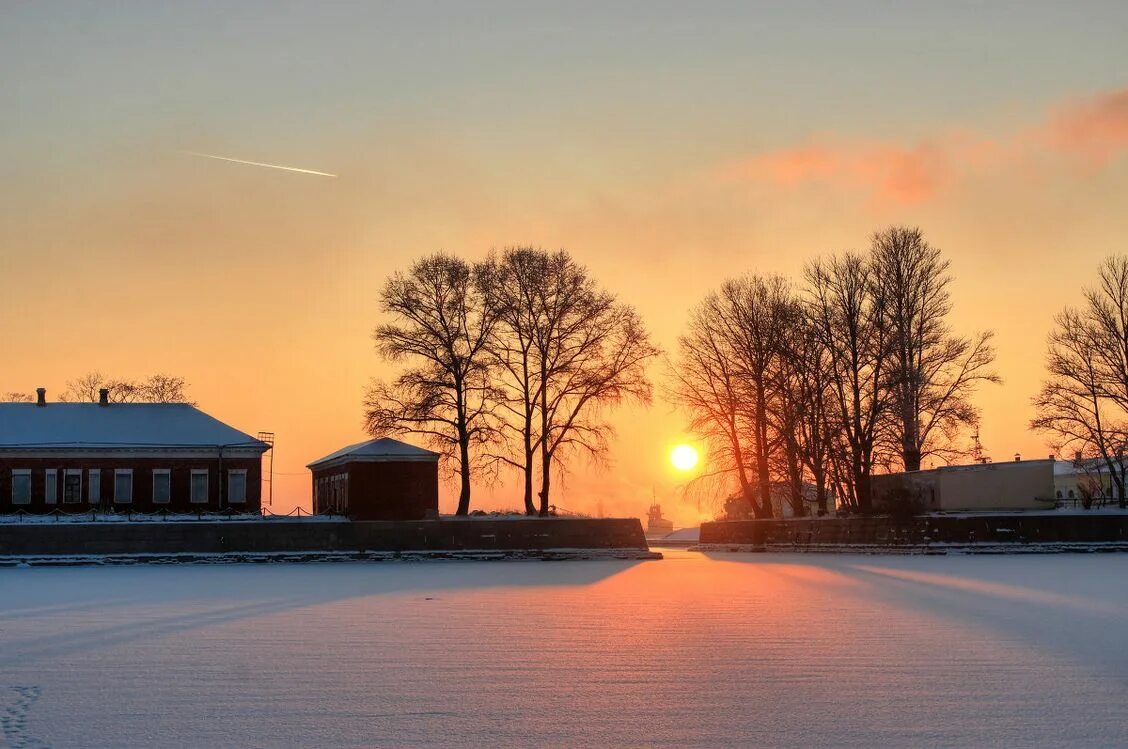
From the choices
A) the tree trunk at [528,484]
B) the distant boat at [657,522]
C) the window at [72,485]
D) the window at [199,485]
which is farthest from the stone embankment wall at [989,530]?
the distant boat at [657,522]

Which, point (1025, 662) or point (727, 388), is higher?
point (727, 388)

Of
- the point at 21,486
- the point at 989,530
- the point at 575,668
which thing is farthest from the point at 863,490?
the point at 575,668

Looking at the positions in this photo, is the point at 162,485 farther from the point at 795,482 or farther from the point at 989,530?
the point at 989,530

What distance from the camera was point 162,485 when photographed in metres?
54.9

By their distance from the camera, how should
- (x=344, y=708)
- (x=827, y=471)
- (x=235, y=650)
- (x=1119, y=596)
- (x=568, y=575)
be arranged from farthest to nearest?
(x=827, y=471) → (x=568, y=575) → (x=1119, y=596) → (x=235, y=650) → (x=344, y=708)

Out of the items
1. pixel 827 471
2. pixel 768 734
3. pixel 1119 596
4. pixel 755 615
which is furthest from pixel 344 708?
pixel 827 471

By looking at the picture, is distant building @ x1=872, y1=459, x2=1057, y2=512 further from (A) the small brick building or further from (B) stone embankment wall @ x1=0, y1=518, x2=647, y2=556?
(A) the small brick building

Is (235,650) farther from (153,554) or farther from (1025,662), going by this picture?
(153,554)

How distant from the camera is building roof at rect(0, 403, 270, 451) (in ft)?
178

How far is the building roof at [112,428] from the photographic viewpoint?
178 feet

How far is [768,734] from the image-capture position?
959 cm

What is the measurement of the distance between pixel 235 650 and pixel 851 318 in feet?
135

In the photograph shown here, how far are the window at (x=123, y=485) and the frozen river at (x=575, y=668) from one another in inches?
1228

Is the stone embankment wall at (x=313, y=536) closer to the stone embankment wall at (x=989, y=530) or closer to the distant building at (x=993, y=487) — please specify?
the stone embankment wall at (x=989, y=530)
